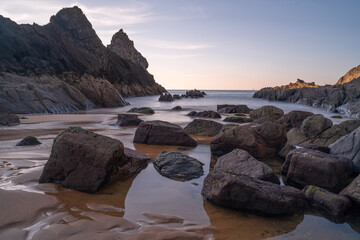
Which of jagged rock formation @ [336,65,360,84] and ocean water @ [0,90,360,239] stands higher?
jagged rock formation @ [336,65,360,84]

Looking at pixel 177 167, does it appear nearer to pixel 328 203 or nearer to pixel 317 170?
pixel 317 170

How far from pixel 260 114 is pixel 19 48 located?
3407cm

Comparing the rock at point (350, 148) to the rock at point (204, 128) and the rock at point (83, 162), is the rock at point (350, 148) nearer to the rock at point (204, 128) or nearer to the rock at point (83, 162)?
the rock at point (83, 162)

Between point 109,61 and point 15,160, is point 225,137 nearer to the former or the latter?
point 15,160

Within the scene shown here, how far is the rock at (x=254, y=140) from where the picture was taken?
254 inches

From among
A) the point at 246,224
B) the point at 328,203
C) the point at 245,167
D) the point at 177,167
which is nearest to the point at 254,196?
the point at 246,224

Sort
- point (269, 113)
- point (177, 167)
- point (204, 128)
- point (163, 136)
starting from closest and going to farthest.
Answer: point (177, 167) → point (163, 136) → point (204, 128) → point (269, 113)

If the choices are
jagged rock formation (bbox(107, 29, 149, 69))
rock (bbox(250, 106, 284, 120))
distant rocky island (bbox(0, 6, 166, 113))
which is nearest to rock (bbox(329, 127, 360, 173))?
rock (bbox(250, 106, 284, 120))

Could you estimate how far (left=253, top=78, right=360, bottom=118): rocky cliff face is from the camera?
28.3 meters

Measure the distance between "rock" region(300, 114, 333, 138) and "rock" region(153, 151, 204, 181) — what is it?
399cm

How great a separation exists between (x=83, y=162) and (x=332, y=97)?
39.6 m

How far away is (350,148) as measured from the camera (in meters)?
5.35

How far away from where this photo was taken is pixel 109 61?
52625 millimetres

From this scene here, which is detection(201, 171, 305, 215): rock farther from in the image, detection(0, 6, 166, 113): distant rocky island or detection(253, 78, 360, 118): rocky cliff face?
detection(253, 78, 360, 118): rocky cliff face
